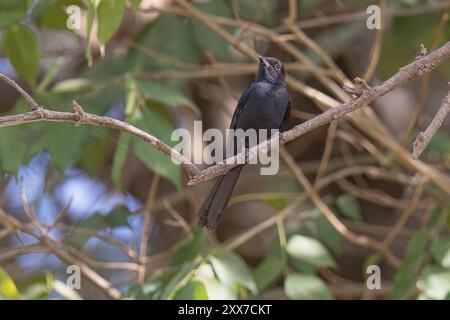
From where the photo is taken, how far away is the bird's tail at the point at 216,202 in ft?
13.2

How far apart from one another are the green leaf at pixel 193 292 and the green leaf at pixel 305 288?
61 cm

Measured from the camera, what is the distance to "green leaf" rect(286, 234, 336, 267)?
4.67 metres

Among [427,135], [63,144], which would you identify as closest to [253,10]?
[63,144]

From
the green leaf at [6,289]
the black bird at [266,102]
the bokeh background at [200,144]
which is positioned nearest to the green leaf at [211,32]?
the bokeh background at [200,144]

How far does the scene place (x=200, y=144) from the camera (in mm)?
6020

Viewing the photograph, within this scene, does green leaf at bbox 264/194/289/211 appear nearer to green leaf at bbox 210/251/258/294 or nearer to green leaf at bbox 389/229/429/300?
green leaf at bbox 210/251/258/294

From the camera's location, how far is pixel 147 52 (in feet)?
16.9

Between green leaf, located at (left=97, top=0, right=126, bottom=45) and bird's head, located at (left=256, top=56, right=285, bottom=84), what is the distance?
3.02 feet

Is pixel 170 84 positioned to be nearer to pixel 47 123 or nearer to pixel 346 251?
pixel 47 123

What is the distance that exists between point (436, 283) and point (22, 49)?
8.81 ft

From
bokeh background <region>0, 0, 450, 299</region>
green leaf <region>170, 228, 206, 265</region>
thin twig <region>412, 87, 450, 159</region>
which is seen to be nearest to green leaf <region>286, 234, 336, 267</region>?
bokeh background <region>0, 0, 450, 299</region>

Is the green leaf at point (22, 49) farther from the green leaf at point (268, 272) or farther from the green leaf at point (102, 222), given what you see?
the green leaf at point (268, 272)

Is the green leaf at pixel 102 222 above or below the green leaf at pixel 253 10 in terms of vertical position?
below
